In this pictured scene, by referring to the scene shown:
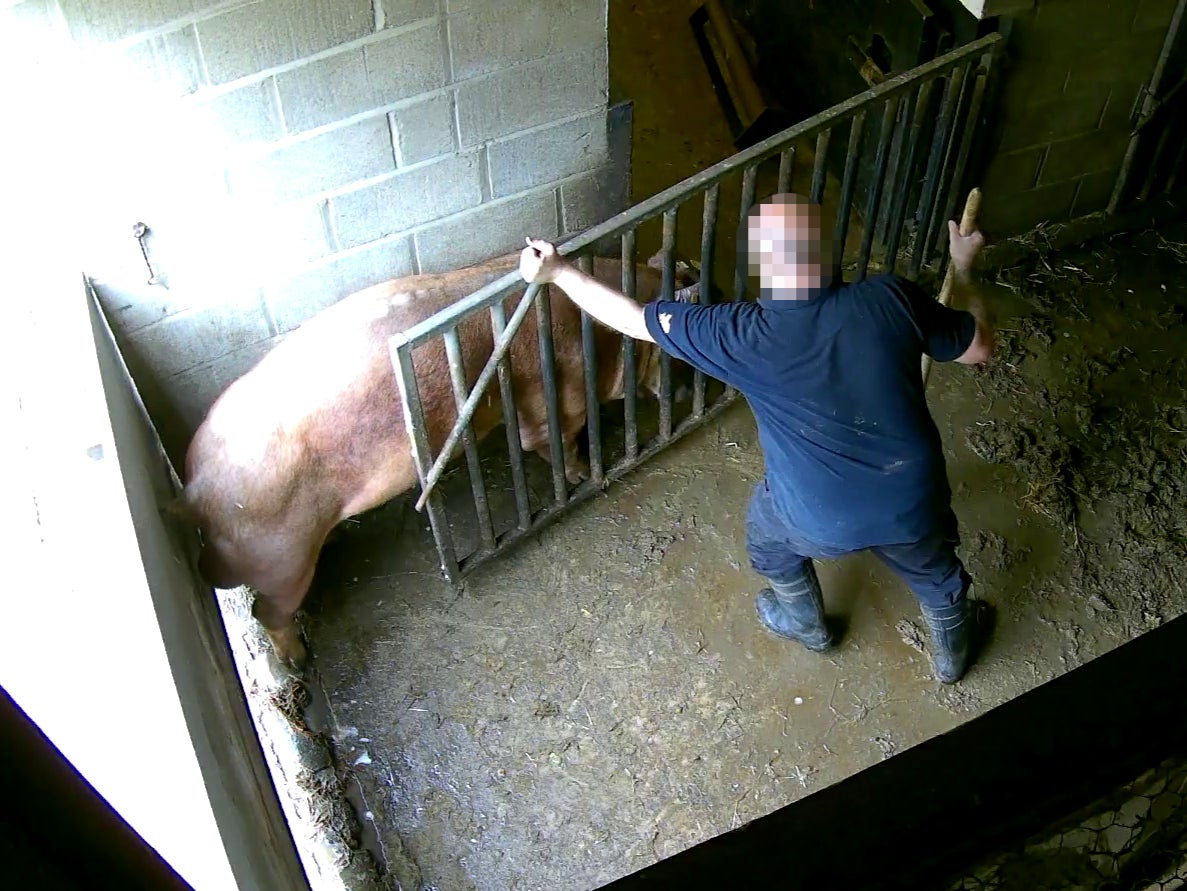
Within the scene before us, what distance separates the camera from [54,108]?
2957 mm

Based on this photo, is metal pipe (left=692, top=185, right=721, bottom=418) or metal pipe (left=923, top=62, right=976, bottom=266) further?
metal pipe (left=923, top=62, right=976, bottom=266)

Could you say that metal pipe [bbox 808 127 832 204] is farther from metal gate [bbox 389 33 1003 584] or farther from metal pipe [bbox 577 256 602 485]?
metal pipe [bbox 577 256 602 485]

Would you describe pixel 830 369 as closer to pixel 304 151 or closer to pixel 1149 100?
pixel 304 151

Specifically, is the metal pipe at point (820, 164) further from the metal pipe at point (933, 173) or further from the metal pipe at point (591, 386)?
the metal pipe at point (591, 386)

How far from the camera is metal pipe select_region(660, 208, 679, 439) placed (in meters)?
3.38

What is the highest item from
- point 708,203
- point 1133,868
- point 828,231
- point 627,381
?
point 1133,868

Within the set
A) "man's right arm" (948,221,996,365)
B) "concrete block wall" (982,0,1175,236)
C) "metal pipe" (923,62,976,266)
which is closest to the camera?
"man's right arm" (948,221,996,365)

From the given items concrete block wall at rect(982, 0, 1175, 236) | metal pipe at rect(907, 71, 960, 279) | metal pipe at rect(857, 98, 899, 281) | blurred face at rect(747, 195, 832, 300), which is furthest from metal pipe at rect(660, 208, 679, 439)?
concrete block wall at rect(982, 0, 1175, 236)

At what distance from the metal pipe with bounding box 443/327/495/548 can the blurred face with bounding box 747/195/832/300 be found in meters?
0.94

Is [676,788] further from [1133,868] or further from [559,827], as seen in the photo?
[1133,868]

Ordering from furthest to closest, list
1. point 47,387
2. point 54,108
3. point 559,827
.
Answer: point 559,827 → point 54,108 → point 47,387

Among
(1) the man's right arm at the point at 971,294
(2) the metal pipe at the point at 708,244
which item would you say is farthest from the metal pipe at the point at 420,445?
(1) the man's right arm at the point at 971,294

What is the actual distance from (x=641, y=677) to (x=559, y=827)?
20.4 inches

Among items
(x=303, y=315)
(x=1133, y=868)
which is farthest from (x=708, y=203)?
(x=1133, y=868)
